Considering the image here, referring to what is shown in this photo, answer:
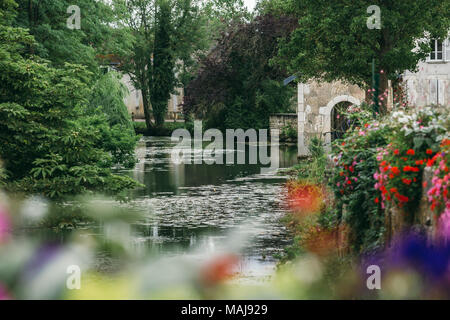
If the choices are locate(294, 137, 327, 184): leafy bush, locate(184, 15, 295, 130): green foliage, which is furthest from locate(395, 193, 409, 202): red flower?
locate(184, 15, 295, 130): green foliage

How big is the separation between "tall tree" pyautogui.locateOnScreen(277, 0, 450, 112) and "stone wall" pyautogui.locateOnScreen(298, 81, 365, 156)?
716 centimetres

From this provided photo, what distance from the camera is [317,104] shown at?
29.2m

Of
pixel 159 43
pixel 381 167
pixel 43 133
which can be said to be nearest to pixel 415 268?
pixel 381 167

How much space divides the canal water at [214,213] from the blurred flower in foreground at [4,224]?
87.6 inches

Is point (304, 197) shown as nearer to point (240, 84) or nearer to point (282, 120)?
point (282, 120)

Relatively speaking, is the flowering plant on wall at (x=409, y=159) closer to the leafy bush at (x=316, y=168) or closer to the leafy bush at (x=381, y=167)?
the leafy bush at (x=381, y=167)

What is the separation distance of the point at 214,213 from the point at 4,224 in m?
4.20

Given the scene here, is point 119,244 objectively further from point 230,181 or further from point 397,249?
point 230,181

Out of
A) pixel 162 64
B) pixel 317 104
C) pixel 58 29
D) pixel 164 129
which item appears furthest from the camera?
pixel 162 64

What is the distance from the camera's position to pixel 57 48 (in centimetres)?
2327

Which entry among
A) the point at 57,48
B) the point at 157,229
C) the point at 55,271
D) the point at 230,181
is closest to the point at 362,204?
the point at 55,271

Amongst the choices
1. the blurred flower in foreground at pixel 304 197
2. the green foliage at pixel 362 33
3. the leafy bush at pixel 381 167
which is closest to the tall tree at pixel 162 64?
the green foliage at pixel 362 33

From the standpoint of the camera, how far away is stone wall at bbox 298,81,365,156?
2868cm

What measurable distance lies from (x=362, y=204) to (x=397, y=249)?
126cm
